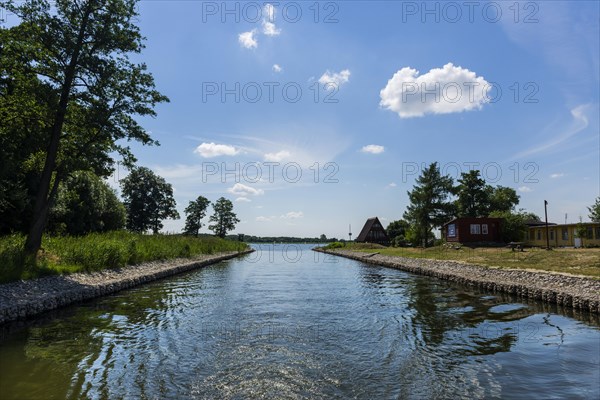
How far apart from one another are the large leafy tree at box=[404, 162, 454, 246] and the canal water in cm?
3998

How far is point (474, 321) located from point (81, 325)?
1274cm

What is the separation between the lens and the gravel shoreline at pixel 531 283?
14295 mm

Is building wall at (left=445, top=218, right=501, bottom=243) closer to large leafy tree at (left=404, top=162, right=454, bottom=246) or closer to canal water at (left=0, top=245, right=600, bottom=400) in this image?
large leafy tree at (left=404, top=162, right=454, bottom=246)

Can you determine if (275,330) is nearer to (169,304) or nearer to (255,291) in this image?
(169,304)

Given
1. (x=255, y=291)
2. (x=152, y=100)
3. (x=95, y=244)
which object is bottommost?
(x=255, y=291)

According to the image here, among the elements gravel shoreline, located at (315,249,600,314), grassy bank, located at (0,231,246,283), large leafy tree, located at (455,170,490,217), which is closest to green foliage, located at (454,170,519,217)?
large leafy tree, located at (455,170,490,217)

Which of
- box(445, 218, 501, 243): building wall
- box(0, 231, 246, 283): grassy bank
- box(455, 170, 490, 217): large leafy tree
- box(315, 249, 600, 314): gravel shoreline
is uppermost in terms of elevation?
box(455, 170, 490, 217): large leafy tree

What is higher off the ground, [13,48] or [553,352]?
[13,48]

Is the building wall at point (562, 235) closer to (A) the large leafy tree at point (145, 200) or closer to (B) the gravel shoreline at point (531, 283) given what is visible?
(B) the gravel shoreline at point (531, 283)

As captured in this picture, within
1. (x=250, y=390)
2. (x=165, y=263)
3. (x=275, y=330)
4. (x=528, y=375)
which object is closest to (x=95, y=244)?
(x=165, y=263)

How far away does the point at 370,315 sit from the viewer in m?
13.7

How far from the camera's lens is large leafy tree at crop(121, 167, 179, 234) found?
82.8m

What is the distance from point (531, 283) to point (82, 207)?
119ft

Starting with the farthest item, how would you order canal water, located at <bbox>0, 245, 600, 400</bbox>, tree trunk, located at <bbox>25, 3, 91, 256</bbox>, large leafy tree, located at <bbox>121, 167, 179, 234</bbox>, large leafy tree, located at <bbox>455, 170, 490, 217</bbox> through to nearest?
large leafy tree, located at <bbox>121, 167, 179, 234</bbox>
large leafy tree, located at <bbox>455, 170, 490, 217</bbox>
tree trunk, located at <bbox>25, 3, 91, 256</bbox>
canal water, located at <bbox>0, 245, 600, 400</bbox>
